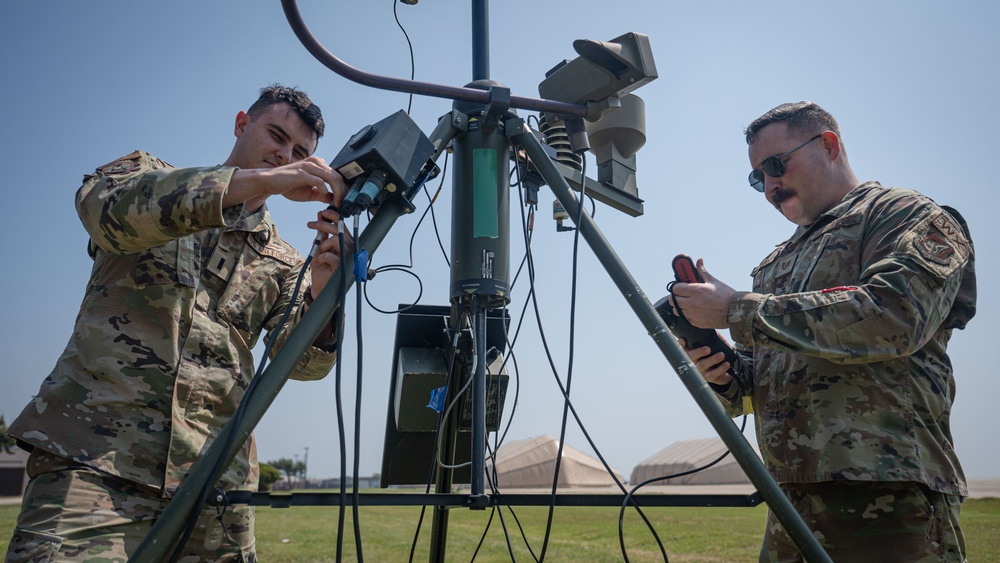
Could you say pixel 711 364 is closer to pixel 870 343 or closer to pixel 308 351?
pixel 870 343

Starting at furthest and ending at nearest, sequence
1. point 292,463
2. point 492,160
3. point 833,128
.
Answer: point 292,463
point 833,128
point 492,160

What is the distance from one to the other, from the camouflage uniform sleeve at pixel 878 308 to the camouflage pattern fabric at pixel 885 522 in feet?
1.46

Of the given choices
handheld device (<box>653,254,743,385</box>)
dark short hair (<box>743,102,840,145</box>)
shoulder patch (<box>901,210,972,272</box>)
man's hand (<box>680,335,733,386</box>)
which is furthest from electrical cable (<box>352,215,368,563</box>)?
dark short hair (<box>743,102,840,145</box>)

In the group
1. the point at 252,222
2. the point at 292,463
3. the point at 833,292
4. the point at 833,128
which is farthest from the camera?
the point at 292,463

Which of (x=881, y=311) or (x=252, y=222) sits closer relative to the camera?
(x=881, y=311)

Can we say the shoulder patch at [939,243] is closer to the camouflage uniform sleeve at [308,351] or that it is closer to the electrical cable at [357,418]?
the electrical cable at [357,418]

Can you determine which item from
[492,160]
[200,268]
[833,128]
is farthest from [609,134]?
[200,268]

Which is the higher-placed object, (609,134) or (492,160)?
(609,134)

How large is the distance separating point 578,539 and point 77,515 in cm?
929

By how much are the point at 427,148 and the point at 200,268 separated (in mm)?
1012

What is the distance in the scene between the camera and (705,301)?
2.22 m

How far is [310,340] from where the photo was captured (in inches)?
64.2

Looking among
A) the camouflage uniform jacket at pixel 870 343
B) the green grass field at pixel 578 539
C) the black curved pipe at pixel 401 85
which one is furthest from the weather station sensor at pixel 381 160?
the green grass field at pixel 578 539

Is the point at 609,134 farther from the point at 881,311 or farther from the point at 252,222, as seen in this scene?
the point at 252,222
